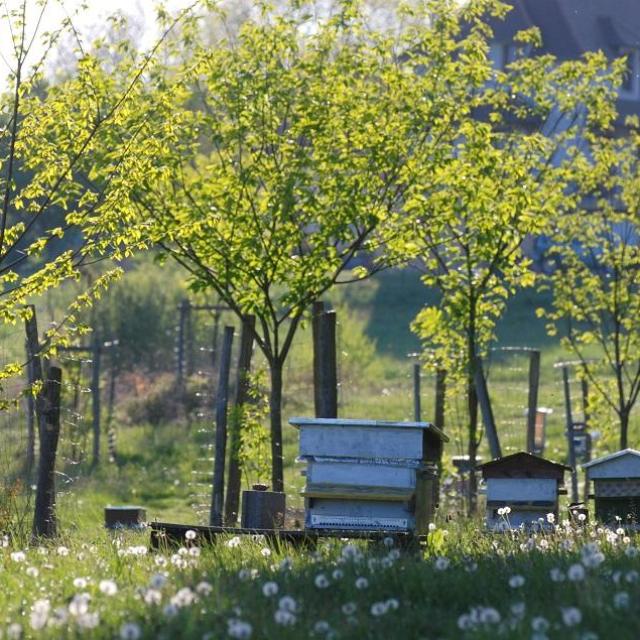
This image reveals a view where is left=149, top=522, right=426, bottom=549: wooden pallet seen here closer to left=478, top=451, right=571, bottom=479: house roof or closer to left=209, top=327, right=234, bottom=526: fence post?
left=478, top=451, right=571, bottom=479: house roof

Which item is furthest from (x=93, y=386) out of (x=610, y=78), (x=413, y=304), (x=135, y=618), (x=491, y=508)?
(x=413, y=304)

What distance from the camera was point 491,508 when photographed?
10.3 meters

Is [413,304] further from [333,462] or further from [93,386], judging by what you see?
[333,462]

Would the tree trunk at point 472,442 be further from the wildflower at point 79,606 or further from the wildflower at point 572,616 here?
the wildflower at point 572,616

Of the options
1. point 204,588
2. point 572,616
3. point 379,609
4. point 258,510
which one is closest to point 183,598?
point 204,588

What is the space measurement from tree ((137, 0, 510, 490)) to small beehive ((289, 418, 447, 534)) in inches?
170

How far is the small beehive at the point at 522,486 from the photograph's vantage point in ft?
33.6

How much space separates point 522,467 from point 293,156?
15.4 ft

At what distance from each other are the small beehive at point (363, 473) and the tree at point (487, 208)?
4.85m

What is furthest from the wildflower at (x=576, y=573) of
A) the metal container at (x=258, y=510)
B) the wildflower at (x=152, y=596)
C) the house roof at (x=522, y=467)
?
the metal container at (x=258, y=510)

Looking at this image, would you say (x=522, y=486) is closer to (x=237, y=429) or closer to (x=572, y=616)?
(x=237, y=429)

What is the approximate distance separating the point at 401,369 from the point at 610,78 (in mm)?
18118

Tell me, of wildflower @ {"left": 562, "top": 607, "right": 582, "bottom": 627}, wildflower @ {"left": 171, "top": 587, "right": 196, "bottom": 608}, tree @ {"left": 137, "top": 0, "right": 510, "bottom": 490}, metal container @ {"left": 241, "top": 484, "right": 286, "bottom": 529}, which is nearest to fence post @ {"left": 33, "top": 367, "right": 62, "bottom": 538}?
tree @ {"left": 137, "top": 0, "right": 510, "bottom": 490}

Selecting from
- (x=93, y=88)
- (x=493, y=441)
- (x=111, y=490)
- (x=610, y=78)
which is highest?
(x=610, y=78)
